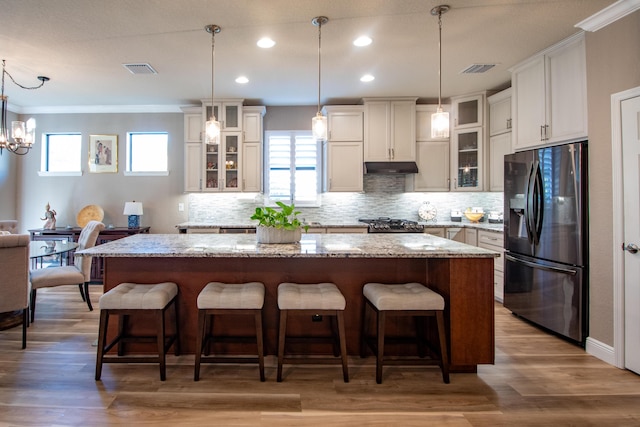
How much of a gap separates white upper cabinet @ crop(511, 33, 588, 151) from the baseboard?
165 cm

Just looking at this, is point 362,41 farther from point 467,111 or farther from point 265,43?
point 467,111

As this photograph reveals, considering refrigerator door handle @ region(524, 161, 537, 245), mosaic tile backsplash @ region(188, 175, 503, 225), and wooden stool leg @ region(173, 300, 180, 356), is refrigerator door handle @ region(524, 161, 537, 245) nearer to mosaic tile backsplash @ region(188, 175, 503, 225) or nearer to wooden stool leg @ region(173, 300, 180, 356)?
mosaic tile backsplash @ region(188, 175, 503, 225)

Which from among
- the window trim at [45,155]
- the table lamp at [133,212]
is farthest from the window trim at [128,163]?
the window trim at [45,155]

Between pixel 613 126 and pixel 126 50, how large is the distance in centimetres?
417

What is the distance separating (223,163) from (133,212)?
4.92ft

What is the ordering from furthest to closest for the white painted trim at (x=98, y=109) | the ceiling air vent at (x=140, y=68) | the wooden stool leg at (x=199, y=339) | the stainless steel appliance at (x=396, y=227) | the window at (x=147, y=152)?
the window at (x=147, y=152) → the white painted trim at (x=98, y=109) → the stainless steel appliance at (x=396, y=227) → the ceiling air vent at (x=140, y=68) → the wooden stool leg at (x=199, y=339)

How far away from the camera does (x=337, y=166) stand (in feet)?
16.5

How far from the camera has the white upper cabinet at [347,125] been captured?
502cm

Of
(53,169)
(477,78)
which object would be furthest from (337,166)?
(53,169)

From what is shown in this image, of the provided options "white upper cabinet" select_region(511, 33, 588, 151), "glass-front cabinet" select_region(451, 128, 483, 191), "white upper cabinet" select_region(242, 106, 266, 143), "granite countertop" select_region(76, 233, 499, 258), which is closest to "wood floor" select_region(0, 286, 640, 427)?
"granite countertop" select_region(76, 233, 499, 258)

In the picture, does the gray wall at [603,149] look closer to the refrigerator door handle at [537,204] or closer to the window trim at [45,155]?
the refrigerator door handle at [537,204]

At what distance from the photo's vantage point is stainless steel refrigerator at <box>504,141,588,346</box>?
2908 millimetres

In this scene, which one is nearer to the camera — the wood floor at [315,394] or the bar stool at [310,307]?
the wood floor at [315,394]

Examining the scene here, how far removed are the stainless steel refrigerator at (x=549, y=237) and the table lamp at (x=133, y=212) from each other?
4.80m
